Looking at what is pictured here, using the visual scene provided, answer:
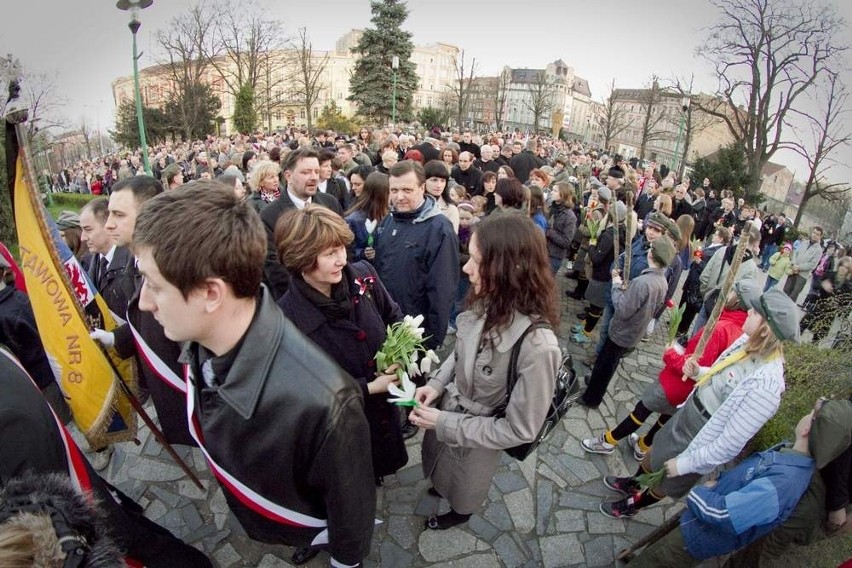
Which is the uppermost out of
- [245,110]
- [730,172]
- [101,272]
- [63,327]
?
[245,110]

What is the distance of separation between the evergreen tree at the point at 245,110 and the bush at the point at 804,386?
3673cm

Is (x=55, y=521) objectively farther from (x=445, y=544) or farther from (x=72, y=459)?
(x=445, y=544)

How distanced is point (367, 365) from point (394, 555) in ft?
4.60

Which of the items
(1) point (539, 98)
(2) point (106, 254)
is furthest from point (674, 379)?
(1) point (539, 98)

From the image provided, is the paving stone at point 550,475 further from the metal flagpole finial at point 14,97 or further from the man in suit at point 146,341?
the metal flagpole finial at point 14,97

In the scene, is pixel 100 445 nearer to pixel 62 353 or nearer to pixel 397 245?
pixel 62 353

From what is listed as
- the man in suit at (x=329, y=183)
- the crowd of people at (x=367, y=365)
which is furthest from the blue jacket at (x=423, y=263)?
the man in suit at (x=329, y=183)

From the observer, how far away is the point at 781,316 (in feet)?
8.64

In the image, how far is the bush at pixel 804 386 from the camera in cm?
351

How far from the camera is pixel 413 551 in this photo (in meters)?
3.16

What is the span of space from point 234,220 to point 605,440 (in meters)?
4.02

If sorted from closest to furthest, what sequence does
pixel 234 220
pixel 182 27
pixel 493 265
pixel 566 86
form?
pixel 234 220 < pixel 493 265 < pixel 182 27 < pixel 566 86

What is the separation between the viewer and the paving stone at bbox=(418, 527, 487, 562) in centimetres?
314

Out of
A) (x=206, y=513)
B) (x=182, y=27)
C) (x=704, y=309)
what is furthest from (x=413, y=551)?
(x=182, y=27)
